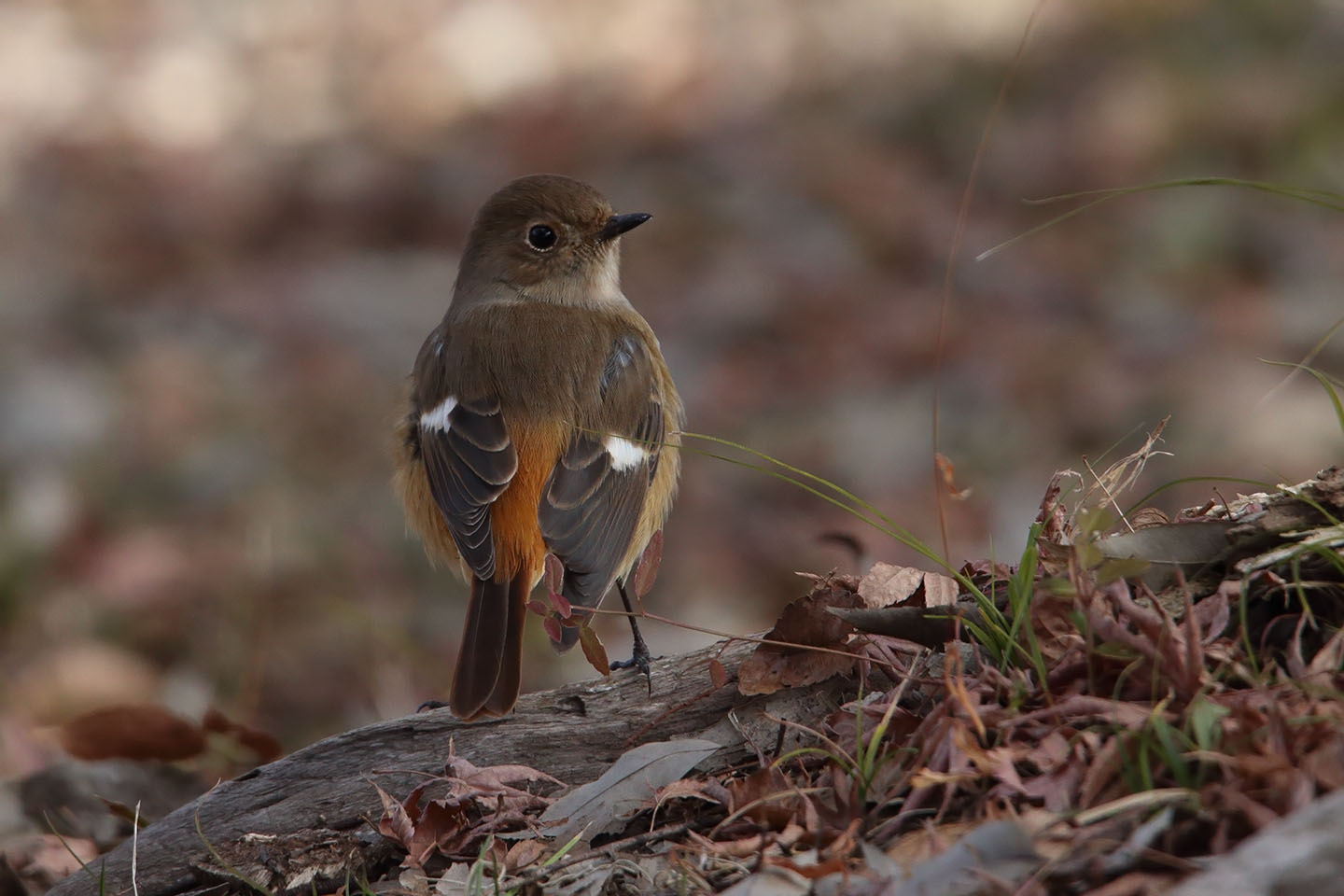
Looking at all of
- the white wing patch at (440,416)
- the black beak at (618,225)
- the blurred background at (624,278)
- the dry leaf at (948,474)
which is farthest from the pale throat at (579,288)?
the dry leaf at (948,474)

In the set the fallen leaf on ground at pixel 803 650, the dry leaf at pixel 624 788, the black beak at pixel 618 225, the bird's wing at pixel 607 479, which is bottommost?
the dry leaf at pixel 624 788

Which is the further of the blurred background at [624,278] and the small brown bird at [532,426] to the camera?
the blurred background at [624,278]

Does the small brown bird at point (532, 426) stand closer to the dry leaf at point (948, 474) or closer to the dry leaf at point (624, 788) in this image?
the dry leaf at point (624, 788)

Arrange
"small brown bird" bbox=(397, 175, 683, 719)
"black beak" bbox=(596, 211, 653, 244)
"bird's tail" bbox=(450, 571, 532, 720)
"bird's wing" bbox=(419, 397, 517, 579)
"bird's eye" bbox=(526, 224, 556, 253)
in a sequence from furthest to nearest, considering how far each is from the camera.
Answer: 1. "bird's eye" bbox=(526, 224, 556, 253)
2. "black beak" bbox=(596, 211, 653, 244)
3. "bird's wing" bbox=(419, 397, 517, 579)
4. "small brown bird" bbox=(397, 175, 683, 719)
5. "bird's tail" bbox=(450, 571, 532, 720)

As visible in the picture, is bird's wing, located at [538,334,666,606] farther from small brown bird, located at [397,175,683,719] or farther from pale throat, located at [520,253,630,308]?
pale throat, located at [520,253,630,308]

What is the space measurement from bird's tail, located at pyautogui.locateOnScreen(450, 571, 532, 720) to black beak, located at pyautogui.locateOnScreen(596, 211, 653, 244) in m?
1.84

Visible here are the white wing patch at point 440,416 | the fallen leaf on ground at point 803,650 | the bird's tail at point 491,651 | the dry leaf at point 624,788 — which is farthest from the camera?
the white wing patch at point 440,416

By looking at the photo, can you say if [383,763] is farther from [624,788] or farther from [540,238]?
[540,238]

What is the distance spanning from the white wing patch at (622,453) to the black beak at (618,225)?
3.73ft

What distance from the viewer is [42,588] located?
7168 millimetres

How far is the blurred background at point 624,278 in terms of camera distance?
7047 mm

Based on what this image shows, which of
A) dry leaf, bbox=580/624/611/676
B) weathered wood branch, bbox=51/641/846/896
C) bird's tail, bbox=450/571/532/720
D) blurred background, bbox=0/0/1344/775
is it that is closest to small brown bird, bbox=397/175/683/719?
bird's tail, bbox=450/571/532/720

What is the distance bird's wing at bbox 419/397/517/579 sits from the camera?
4.30 m

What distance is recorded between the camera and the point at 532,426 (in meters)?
4.68
